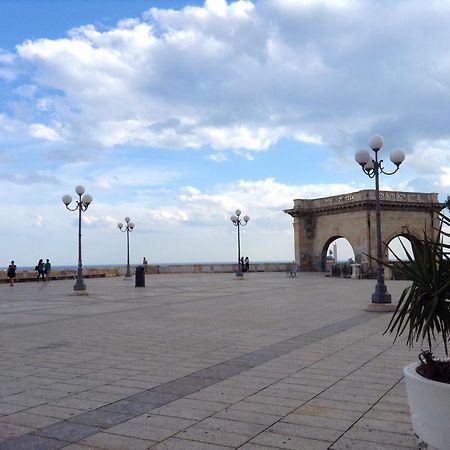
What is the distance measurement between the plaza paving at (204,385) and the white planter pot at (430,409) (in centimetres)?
58

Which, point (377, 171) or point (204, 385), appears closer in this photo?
point (204, 385)

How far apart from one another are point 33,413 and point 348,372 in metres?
3.77

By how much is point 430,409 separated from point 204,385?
10.3ft

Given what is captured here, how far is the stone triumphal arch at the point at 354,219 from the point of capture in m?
38.1

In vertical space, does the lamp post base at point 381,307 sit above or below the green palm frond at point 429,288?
below

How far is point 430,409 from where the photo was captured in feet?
11.6

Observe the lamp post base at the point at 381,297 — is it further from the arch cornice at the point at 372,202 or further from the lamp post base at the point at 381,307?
the arch cornice at the point at 372,202

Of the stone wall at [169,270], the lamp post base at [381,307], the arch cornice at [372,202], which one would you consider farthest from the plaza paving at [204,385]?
the stone wall at [169,270]

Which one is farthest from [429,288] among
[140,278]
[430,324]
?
[140,278]

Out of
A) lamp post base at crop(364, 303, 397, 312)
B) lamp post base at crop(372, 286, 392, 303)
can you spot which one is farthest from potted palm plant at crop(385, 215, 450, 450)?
lamp post base at crop(372, 286, 392, 303)

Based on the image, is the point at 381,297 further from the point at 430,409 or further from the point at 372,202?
the point at 372,202

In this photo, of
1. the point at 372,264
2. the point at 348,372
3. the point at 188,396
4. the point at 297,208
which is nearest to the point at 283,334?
the point at 348,372

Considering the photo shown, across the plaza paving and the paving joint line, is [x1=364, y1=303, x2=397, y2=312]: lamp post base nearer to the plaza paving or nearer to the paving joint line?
the plaza paving

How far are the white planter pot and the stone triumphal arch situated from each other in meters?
31.4
